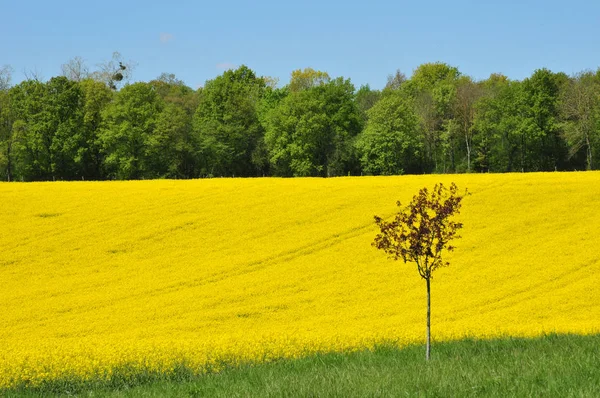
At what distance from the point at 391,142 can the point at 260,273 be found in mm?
46470

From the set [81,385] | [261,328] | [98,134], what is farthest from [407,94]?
[81,385]

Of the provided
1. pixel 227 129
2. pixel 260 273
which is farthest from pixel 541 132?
pixel 260 273

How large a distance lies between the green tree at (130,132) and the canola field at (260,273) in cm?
3332

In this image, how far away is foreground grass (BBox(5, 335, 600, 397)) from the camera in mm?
8453

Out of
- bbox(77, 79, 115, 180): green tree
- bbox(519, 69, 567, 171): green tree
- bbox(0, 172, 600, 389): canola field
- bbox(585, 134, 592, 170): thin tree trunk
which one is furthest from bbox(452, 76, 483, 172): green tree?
bbox(0, 172, 600, 389): canola field

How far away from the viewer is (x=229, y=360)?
13492 millimetres

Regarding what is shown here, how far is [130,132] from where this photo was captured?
68438 millimetres

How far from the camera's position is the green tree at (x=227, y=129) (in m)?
71.4

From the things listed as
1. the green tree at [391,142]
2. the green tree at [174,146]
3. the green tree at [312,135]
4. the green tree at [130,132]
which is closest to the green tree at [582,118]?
the green tree at [391,142]

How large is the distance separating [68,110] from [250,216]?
50111 millimetres

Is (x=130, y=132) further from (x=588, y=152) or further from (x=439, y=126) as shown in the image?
(x=588, y=152)

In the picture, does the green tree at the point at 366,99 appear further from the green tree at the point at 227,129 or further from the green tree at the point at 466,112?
the green tree at the point at 227,129

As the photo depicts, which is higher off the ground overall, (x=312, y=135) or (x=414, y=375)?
(x=312, y=135)

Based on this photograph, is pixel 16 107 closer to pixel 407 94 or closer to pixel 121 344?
pixel 407 94
